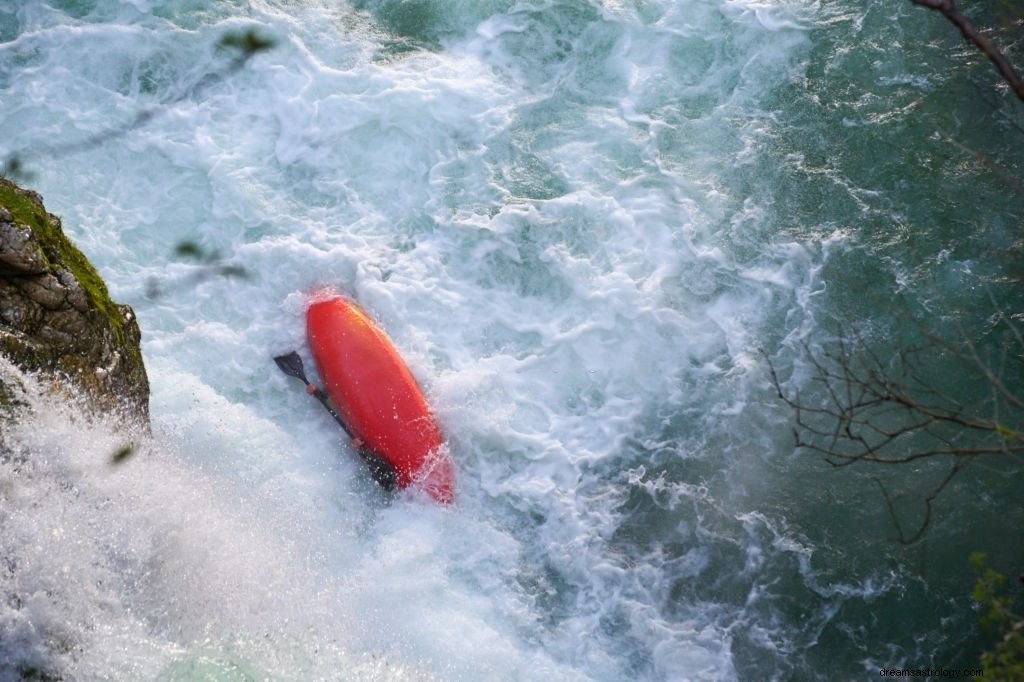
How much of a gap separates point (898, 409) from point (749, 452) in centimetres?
111

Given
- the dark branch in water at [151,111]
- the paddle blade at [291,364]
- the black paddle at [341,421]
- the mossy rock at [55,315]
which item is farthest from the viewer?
the dark branch in water at [151,111]

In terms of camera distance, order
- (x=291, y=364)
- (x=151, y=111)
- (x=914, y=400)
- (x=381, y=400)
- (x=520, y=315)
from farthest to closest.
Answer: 1. (x=151, y=111)
2. (x=520, y=315)
3. (x=291, y=364)
4. (x=914, y=400)
5. (x=381, y=400)

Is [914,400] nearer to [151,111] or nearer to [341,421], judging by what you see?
[341,421]

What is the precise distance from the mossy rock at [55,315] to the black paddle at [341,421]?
128 centimetres

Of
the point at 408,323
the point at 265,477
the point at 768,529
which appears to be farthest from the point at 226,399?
the point at 768,529

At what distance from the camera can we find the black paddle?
621cm

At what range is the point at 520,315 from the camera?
7.13 metres

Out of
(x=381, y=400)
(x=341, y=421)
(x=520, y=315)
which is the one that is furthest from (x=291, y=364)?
(x=520, y=315)

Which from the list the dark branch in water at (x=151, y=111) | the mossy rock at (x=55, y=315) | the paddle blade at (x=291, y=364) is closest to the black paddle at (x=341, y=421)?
the paddle blade at (x=291, y=364)

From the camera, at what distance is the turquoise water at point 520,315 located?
544 cm

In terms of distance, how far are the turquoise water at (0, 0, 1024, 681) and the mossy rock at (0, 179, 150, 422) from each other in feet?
0.92

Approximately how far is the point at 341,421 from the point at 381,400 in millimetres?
347

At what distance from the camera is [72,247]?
5.52m

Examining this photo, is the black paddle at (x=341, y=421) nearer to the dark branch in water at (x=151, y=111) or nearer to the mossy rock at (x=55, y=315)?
the mossy rock at (x=55, y=315)
